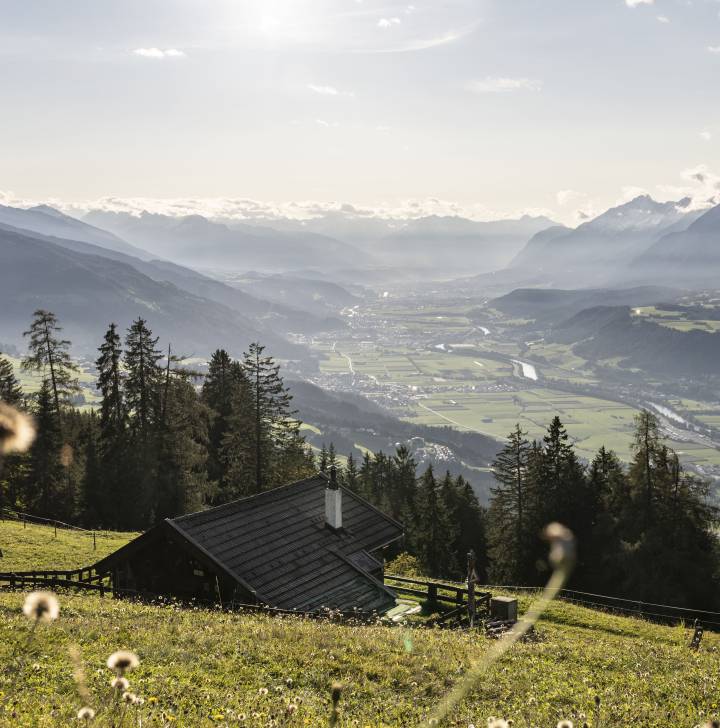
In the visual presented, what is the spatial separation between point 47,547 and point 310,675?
97.0 ft

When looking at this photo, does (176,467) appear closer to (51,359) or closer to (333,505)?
(51,359)

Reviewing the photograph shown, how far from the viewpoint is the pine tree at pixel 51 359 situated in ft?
176

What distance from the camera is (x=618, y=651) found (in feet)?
59.6

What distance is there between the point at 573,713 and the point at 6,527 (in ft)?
131

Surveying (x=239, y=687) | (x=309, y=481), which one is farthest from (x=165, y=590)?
(x=239, y=687)

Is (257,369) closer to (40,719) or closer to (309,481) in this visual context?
(309,481)

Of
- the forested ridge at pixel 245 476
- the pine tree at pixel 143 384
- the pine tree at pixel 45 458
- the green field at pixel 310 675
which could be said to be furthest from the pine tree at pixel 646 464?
the pine tree at pixel 45 458

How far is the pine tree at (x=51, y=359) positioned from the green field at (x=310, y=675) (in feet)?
129

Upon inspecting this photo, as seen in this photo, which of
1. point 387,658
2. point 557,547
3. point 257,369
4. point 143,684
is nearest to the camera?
point 557,547

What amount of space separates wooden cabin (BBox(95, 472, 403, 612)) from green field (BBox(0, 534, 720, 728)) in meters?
6.35

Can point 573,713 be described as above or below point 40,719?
below

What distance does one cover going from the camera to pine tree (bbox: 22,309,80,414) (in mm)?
53594

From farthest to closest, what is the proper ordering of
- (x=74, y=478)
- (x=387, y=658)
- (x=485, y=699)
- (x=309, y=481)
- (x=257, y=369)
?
1. (x=74, y=478)
2. (x=257, y=369)
3. (x=309, y=481)
4. (x=387, y=658)
5. (x=485, y=699)

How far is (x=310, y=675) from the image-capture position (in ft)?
42.6
